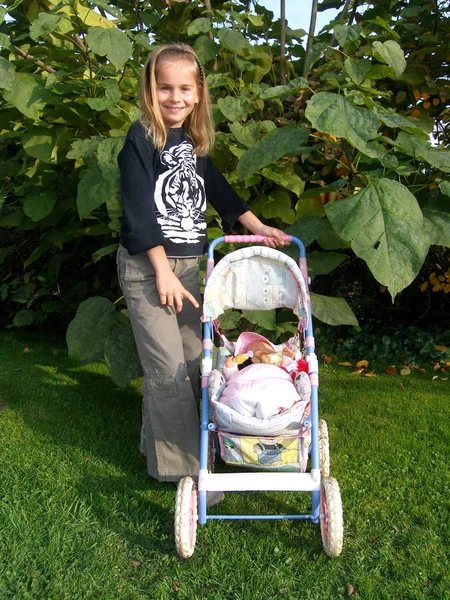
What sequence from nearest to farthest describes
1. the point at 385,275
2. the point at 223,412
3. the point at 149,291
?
the point at 223,412 → the point at 385,275 → the point at 149,291

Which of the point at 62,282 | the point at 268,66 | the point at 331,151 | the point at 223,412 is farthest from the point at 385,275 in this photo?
the point at 62,282

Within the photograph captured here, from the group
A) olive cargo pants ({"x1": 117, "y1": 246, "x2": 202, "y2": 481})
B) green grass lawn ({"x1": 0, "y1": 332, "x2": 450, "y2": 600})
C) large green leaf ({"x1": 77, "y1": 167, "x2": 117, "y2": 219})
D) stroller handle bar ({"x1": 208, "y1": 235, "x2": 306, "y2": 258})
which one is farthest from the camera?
large green leaf ({"x1": 77, "y1": 167, "x2": 117, "y2": 219})

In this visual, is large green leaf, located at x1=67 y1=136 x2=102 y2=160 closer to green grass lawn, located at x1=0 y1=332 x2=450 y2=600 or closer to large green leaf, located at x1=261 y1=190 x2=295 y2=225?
large green leaf, located at x1=261 y1=190 x2=295 y2=225

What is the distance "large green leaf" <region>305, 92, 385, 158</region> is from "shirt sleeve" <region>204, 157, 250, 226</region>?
61 cm

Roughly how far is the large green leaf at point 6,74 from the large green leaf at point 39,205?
79 centimetres

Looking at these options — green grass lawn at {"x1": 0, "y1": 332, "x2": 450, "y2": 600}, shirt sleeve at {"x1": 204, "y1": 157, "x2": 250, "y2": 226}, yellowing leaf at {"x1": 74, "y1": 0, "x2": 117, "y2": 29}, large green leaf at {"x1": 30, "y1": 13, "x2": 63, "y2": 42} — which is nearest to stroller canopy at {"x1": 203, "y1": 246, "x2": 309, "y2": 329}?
shirt sleeve at {"x1": 204, "y1": 157, "x2": 250, "y2": 226}

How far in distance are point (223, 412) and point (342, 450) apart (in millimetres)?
1065

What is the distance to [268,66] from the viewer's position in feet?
11.1

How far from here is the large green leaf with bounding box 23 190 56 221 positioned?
3.42 m

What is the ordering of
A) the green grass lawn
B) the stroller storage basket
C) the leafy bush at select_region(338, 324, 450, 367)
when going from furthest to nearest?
the leafy bush at select_region(338, 324, 450, 367), the stroller storage basket, the green grass lawn

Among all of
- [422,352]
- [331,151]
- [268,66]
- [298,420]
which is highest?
[268,66]

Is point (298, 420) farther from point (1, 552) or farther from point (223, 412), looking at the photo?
point (1, 552)

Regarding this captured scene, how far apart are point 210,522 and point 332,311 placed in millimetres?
1069

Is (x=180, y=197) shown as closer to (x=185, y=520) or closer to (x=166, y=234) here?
(x=166, y=234)
